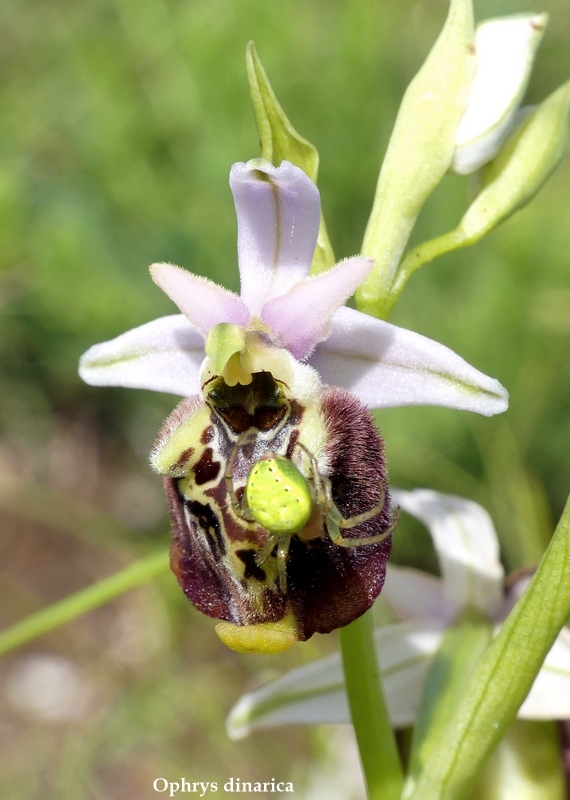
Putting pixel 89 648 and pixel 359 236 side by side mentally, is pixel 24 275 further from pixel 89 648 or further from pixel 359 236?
pixel 89 648

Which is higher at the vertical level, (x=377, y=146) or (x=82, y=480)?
(x=377, y=146)

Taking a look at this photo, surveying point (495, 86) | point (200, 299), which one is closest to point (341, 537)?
point (200, 299)

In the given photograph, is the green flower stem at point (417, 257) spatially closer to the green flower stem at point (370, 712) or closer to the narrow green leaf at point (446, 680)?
the green flower stem at point (370, 712)

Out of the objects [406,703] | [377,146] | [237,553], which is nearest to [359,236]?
[377,146]

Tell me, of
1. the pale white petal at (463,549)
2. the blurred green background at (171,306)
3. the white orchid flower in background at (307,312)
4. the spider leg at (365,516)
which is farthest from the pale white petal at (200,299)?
the blurred green background at (171,306)

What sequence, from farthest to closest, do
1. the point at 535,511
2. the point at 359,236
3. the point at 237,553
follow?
the point at 359,236 < the point at 535,511 < the point at 237,553

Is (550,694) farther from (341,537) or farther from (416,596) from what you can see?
(341,537)
